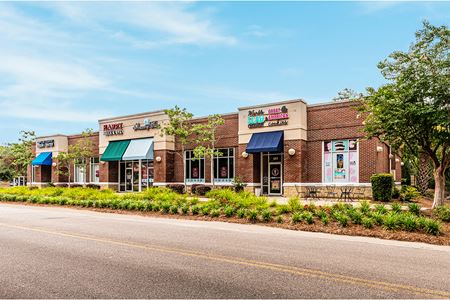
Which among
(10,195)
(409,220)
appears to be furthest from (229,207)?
(10,195)

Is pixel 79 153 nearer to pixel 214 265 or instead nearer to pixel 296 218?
pixel 296 218

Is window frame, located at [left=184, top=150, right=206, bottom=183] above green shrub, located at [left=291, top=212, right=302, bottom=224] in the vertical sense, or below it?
above

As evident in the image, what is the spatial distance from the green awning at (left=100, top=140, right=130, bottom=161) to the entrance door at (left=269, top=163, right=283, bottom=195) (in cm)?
1351

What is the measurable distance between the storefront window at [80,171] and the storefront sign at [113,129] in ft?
13.5

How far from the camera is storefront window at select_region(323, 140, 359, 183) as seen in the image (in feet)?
77.2

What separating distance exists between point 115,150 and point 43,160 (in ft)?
38.5

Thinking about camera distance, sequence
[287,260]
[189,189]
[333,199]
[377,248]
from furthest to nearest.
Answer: [189,189] < [333,199] < [377,248] < [287,260]

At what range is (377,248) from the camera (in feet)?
29.1

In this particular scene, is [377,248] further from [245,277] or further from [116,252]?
[116,252]

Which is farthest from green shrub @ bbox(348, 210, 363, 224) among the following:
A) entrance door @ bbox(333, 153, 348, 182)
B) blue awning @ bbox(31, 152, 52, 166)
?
blue awning @ bbox(31, 152, 52, 166)

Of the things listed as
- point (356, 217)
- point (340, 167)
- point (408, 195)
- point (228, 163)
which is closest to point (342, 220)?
point (356, 217)

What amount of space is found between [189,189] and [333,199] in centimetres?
1126

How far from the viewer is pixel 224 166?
28.8m

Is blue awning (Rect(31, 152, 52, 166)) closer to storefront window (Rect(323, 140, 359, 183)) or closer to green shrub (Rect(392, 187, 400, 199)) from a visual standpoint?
storefront window (Rect(323, 140, 359, 183))
